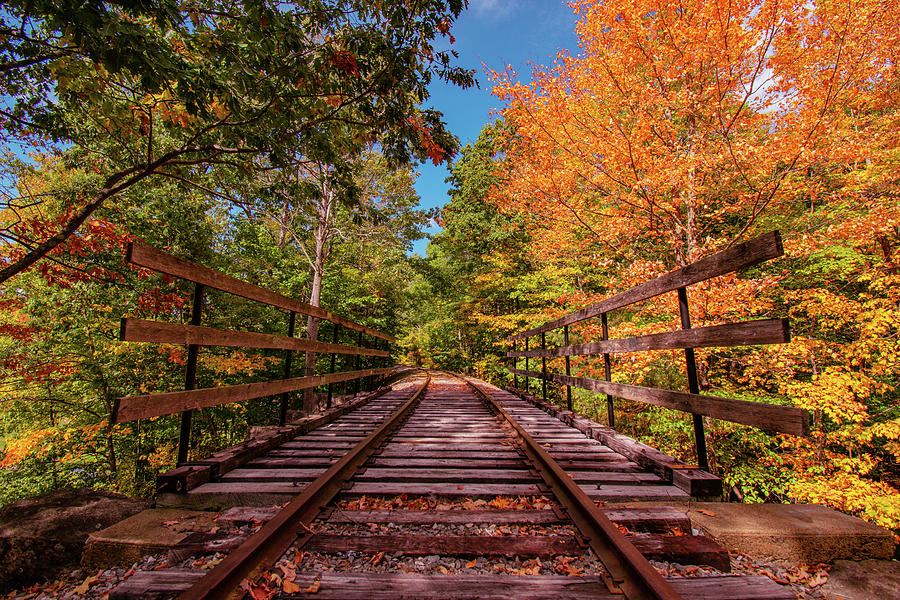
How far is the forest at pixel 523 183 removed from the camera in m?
4.29

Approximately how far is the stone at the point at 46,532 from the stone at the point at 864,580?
12.6ft

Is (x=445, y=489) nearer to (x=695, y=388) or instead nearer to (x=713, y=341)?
(x=695, y=388)

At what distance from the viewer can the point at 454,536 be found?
1.88 metres

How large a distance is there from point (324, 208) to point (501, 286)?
26.0ft

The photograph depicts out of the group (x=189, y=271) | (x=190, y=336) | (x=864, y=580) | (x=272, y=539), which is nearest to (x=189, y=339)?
(x=190, y=336)

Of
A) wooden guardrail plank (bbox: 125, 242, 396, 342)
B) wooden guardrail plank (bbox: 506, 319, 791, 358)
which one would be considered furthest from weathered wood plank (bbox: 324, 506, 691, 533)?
wooden guardrail plank (bbox: 125, 242, 396, 342)

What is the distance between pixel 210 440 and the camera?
37.0 ft

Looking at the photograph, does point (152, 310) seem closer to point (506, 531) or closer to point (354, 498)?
point (354, 498)

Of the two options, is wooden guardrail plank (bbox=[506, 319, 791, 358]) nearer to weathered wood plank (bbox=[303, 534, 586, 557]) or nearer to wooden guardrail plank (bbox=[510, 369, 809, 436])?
wooden guardrail plank (bbox=[510, 369, 809, 436])

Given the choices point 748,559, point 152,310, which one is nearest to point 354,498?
point 748,559

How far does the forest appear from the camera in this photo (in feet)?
14.1

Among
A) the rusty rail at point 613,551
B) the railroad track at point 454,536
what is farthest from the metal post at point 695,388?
the rusty rail at point 613,551

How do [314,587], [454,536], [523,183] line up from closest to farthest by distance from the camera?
[314,587] → [454,536] → [523,183]

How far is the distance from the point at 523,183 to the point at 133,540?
9.43 meters
